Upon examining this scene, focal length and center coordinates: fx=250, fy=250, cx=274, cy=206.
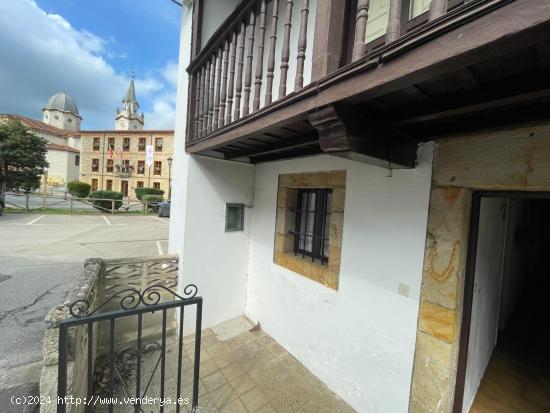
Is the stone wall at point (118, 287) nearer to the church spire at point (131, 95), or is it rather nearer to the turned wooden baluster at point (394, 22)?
the turned wooden baluster at point (394, 22)

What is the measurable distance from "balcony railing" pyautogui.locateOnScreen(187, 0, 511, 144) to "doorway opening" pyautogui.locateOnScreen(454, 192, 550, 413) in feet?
4.43

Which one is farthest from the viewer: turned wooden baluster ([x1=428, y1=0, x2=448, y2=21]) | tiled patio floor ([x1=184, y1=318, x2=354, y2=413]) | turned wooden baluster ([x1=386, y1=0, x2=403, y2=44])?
tiled patio floor ([x1=184, y1=318, x2=354, y2=413])

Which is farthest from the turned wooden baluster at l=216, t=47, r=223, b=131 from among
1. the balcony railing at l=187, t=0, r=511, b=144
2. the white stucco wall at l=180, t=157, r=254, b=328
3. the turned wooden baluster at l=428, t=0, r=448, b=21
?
the turned wooden baluster at l=428, t=0, r=448, b=21

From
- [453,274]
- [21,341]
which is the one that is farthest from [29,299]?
[453,274]

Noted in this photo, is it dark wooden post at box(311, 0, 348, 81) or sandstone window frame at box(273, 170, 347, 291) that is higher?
dark wooden post at box(311, 0, 348, 81)

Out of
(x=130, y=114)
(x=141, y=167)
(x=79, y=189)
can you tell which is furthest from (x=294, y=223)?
(x=130, y=114)

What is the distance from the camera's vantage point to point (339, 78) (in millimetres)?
1285

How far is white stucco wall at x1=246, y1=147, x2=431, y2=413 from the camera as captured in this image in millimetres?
2049

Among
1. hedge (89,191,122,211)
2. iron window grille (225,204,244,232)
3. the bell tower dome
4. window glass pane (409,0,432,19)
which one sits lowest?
hedge (89,191,122,211)

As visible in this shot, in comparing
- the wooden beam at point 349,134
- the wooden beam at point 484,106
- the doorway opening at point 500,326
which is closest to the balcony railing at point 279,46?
Answer: the wooden beam at point 349,134

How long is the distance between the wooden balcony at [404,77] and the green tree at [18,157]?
694 inches

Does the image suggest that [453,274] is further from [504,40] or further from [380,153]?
[504,40]

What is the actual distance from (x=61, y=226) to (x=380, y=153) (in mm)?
12868

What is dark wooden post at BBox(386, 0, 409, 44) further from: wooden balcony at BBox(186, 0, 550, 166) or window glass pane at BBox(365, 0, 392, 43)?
window glass pane at BBox(365, 0, 392, 43)
